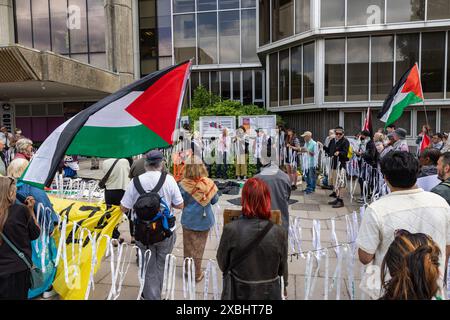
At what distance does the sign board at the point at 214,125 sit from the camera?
14.2 meters

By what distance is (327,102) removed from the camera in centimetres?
1530

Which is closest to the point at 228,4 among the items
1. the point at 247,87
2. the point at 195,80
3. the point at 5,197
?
the point at 195,80

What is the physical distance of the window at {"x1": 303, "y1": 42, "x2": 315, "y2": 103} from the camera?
1560 cm

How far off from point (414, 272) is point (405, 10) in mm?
15639

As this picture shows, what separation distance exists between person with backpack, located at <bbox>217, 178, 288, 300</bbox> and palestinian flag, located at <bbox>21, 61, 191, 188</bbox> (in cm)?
159

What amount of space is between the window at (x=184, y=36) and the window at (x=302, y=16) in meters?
8.39

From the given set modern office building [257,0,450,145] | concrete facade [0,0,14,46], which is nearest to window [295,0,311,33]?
modern office building [257,0,450,145]

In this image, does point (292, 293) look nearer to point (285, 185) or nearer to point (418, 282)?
point (285, 185)

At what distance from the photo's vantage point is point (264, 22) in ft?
60.5

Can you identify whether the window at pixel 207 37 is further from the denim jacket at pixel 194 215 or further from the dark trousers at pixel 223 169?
the denim jacket at pixel 194 215

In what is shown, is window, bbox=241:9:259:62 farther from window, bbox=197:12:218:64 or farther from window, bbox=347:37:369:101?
window, bbox=347:37:369:101

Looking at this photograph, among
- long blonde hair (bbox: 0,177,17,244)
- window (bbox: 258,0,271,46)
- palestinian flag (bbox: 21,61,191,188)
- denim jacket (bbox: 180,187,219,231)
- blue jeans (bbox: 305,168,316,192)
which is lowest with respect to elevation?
blue jeans (bbox: 305,168,316,192)

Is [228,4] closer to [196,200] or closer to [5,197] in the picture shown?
[196,200]
